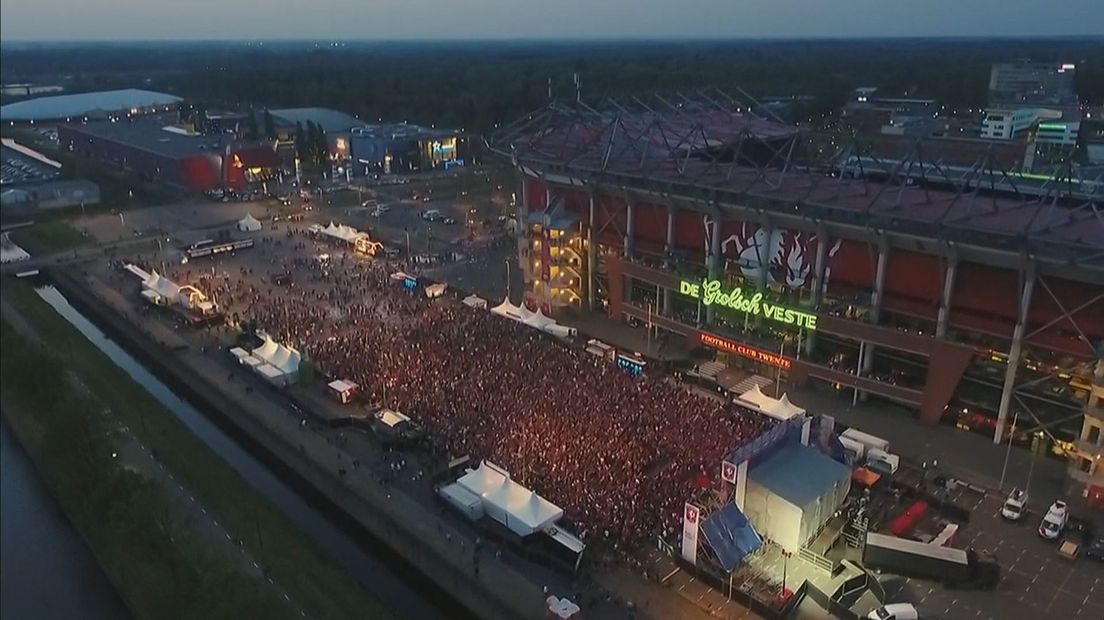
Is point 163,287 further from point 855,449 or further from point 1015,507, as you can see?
point 1015,507

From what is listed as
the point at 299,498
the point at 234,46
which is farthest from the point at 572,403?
the point at 234,46

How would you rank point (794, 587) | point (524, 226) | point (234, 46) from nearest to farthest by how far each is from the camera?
point (794, 587), point (524, 226), point (234, 46)

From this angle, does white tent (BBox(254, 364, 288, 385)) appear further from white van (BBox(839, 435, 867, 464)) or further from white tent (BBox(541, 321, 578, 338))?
white van (BBox(839, 435, 867, 464))

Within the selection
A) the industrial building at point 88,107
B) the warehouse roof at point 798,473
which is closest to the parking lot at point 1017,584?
the warehouse roof at point 798,473

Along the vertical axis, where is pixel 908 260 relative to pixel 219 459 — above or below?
above

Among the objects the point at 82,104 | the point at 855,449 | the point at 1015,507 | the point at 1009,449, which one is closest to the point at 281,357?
the point at 855,449

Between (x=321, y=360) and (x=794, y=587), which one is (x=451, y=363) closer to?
(x=321, y=360)

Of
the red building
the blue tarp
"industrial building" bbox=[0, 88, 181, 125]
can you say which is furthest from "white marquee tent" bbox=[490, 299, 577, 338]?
"industrial building" bbox=[0, 88, 181, 125]
